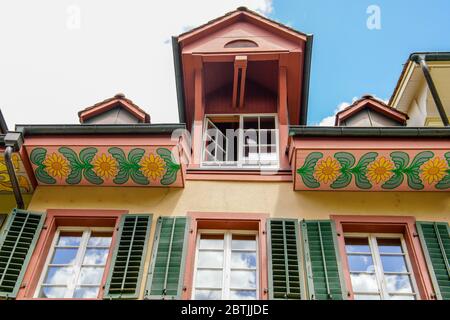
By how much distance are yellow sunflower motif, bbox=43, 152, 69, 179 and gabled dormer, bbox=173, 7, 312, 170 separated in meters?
2.09

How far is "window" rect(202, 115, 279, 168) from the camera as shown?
25.6 ft

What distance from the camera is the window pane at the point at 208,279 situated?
600 centimetres

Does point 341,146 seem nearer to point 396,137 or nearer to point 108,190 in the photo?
point 396,137

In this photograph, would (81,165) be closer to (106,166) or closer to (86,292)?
(106,166)

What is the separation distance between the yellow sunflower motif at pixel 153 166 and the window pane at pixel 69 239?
1.25m

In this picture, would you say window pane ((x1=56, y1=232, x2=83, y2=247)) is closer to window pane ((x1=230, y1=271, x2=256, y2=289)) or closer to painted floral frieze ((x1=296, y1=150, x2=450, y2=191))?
window pane ((x1=230, y1=271, x2=256, y2=289))

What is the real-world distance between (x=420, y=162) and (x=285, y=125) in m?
2.23

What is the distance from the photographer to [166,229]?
6.47 meters

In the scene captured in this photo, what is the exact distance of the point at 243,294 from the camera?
5895mm

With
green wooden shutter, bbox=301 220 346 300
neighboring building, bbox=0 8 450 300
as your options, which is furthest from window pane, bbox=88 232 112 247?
green wooden shutter, bbox=301 220 346 300

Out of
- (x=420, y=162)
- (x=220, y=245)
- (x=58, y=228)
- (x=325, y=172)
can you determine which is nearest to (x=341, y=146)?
(x=325, y=172)

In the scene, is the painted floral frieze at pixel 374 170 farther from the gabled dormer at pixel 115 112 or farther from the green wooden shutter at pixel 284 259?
the gabled dormer at pixel 115 112

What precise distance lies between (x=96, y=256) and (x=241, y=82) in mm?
3789

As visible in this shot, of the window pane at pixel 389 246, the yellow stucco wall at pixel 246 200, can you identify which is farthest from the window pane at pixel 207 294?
the window pane at pixel 389 246
